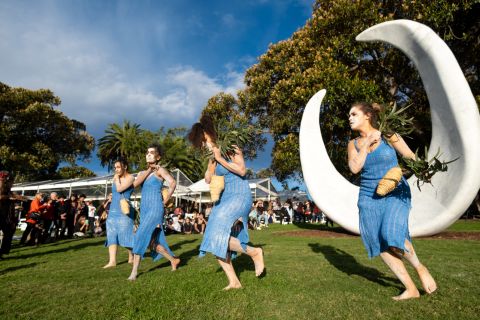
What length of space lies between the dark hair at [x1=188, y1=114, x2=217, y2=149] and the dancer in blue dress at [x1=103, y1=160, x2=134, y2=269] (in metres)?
2.23

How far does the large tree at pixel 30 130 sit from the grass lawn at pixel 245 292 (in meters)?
28.1

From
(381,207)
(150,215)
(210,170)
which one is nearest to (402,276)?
(381,207)

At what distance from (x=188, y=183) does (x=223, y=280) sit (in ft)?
65.8

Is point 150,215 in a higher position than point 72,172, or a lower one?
lower

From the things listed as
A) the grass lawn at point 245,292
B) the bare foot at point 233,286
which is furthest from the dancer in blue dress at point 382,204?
the bare foot at point 233,286

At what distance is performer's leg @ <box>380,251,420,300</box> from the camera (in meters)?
3.58

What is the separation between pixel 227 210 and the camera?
423 cm

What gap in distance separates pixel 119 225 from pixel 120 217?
0.49 ft

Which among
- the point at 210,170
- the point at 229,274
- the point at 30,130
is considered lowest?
the point at 229,274

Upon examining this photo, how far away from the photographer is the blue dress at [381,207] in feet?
11.8

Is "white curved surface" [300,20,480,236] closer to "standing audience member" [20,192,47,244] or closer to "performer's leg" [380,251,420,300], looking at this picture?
"performer's leg" [380,251,420,300]

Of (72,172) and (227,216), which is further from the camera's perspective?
(72,172)

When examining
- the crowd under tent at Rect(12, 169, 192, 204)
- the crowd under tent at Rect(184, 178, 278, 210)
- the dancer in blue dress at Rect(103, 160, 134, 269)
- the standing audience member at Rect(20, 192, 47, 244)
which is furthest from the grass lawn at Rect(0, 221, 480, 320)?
the crowd under tent at Rect(184, 178, 278, 210)

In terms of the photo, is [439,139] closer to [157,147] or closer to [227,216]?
[227,216]
